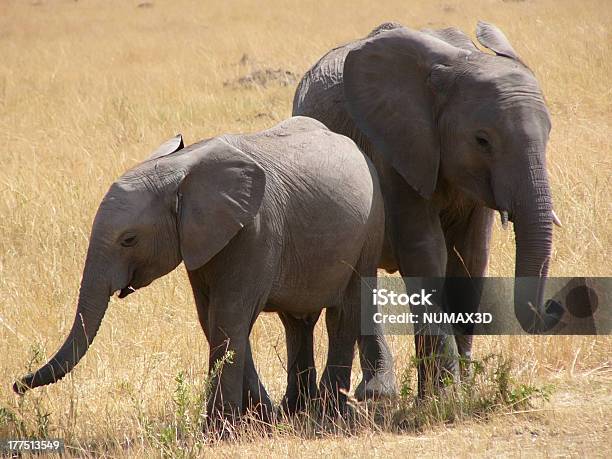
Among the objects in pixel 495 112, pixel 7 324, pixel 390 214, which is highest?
pixel 495 112

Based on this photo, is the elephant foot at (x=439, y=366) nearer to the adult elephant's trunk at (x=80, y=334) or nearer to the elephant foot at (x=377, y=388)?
the elephant foot at (x=377, y=388)

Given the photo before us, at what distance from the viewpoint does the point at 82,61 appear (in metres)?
17.9

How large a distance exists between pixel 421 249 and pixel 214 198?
4.39 ft

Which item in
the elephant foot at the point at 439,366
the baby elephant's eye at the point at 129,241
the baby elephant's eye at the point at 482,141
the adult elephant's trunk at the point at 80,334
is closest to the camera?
the adult elephant's trunk at the point at 80,334

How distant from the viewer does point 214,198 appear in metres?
5.29

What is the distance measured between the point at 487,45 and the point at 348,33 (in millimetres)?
12664

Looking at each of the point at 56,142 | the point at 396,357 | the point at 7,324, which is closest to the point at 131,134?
the point at 56,142

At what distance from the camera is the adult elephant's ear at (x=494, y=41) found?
617cm

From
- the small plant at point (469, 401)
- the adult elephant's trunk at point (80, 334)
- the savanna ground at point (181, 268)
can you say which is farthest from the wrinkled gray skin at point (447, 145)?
the adult elephant's trunk at point (80, 334)

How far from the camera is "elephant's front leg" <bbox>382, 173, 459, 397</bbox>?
614 cm

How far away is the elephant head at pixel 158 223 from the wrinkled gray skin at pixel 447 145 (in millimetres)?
1165

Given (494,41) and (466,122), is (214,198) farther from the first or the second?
(494,41)

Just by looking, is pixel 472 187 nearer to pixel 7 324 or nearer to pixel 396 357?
pixel 396 357

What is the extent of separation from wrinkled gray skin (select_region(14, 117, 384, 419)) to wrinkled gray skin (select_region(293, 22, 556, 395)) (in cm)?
35
